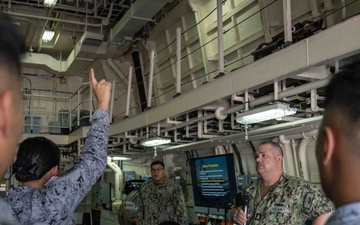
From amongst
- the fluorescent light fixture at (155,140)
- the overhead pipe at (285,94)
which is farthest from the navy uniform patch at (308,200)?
the fluorescent light fixture at (155,140)

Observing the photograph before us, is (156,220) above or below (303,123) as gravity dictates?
below

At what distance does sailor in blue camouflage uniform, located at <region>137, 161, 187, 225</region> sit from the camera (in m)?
5.96

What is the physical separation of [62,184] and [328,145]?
117 centimetres

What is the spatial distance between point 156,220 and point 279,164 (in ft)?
10.3

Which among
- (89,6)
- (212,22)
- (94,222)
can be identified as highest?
(89,6)

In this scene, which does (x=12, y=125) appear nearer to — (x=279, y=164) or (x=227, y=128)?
(x=279, y=164)

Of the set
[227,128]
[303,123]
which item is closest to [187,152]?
[227,128]

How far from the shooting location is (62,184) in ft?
5.22

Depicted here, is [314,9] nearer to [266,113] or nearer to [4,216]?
[266,113]

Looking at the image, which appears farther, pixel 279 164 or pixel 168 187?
pixel 168 187

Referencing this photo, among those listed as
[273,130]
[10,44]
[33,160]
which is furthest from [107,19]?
[10,44]

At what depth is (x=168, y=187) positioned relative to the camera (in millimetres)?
6117

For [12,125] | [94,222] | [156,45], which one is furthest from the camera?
[94,222]

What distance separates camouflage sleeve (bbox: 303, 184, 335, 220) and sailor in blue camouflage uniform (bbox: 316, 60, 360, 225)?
251 centimetres
